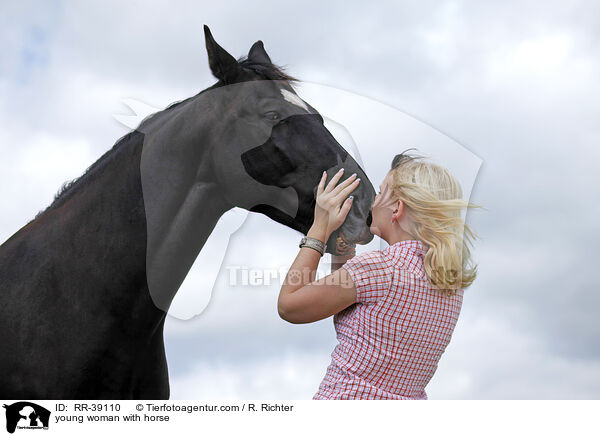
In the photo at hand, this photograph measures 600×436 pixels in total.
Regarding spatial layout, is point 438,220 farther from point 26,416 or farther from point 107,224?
point 26,416

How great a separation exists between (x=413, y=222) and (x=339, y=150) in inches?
41.1

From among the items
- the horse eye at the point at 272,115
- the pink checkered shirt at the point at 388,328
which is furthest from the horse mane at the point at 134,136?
the pink checkered shirt at the point at 388,328

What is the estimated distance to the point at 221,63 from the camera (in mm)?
3539

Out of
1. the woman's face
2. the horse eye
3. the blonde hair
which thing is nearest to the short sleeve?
the blonde hair

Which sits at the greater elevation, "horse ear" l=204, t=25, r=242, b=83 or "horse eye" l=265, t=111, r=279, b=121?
"horse ear" l=204, t=25, r=242, b=83

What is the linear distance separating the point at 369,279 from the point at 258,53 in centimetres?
237

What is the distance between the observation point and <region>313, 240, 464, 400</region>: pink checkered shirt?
2268 mm

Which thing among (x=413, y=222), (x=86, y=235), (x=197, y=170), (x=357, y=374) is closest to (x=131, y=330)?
(x=86, y=235)

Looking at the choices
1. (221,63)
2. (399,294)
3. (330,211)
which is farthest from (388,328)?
(221,63)

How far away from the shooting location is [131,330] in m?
3.35

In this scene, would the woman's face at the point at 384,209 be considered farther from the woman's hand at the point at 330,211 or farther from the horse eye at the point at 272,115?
the horse eye at the point at 272,115

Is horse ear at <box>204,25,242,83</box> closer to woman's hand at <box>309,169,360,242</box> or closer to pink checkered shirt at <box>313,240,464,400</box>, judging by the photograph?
woman's hand at <box>309,169,360,242</box>

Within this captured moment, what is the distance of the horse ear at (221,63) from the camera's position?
11.4 ft

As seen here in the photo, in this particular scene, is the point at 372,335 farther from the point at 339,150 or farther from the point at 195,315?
the point at 195,315
